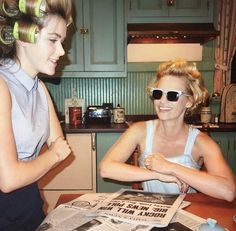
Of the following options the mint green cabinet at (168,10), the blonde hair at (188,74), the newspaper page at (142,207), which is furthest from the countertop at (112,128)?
the newspaper page at (142,207)

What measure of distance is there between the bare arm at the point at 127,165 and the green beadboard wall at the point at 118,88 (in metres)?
1.75

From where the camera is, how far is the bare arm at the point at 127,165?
1.40 m

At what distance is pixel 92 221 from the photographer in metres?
1.03

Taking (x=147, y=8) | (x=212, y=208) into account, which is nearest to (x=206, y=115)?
(x=147, y=8)

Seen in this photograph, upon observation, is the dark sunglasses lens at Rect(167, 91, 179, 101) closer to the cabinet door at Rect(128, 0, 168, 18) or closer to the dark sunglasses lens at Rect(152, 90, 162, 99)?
the dark sunglasses lens at Rect(152, 90, 162, 99)

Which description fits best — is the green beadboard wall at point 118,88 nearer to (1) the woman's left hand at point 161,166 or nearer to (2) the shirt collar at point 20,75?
(1) the woman's left hand at point 161,166

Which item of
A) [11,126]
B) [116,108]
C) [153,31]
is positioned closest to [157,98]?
[11,126]

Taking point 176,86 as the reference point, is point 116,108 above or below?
below

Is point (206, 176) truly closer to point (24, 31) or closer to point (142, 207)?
point (142, 207)

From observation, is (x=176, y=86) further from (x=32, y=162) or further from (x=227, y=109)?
(x=227, y=109)

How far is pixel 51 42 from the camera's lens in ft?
3.55

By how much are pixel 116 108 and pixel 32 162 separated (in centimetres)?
221

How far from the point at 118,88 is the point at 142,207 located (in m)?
2.43

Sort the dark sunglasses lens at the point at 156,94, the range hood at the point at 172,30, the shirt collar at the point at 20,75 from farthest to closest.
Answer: the range hood at the point at 172,30 < the dark sunglasses lens at the point at 156,94 < the shirt collar at the point at 20,75
